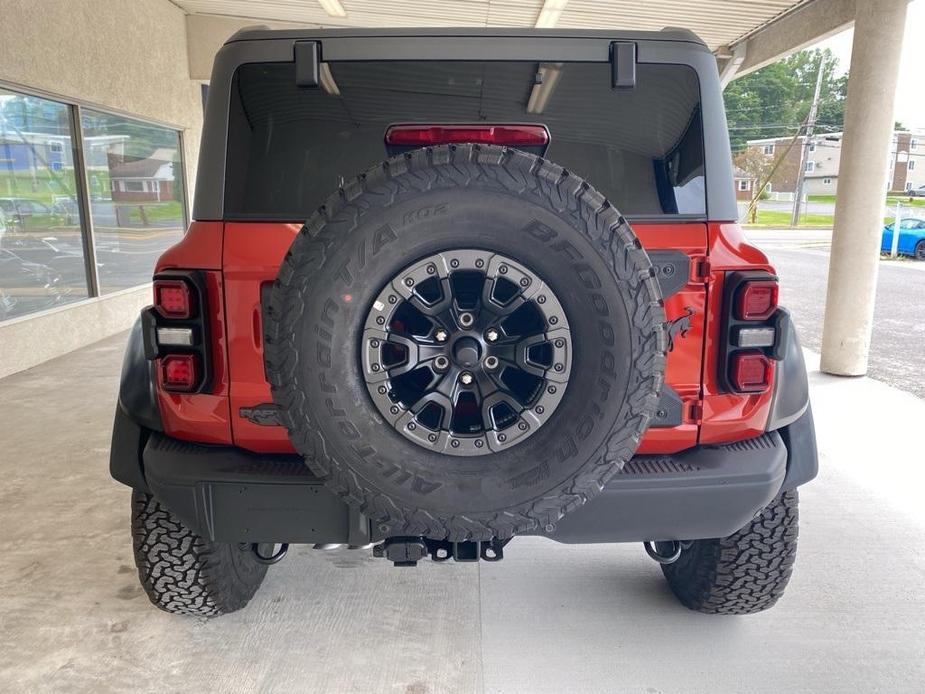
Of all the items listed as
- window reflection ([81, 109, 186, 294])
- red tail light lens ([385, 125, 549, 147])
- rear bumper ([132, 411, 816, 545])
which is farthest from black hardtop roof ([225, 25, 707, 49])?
window reflection ([81, 109, 186, 294])

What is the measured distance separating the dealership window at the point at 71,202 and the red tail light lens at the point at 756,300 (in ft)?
21.9

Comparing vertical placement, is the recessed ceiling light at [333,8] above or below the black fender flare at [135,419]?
above

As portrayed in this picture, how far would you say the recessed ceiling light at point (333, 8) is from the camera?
31.7 ft

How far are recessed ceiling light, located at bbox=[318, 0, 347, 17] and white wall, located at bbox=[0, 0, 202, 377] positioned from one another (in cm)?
243

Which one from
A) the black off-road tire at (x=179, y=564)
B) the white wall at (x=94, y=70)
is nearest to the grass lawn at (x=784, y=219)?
the white wall at (x=94, y=70)

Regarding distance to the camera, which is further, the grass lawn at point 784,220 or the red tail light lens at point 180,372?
the grass lawn at point 784,220

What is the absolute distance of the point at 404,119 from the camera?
207 cm

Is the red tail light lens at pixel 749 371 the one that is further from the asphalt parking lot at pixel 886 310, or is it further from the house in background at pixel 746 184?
the house in background at pixel 746 184

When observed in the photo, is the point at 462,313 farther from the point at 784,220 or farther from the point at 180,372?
the point at 784,220

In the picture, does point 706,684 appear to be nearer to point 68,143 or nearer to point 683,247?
point 683,247

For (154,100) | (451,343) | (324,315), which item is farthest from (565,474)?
(154,100)

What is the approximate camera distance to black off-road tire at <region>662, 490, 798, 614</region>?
8.07ft

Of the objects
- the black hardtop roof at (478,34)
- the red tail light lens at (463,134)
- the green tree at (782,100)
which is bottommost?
the red tail light lens at (463,134)

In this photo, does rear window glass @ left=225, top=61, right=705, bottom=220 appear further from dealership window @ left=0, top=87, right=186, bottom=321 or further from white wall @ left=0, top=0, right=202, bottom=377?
dealership window @ left=0, top=87, right=186, bottom=321
